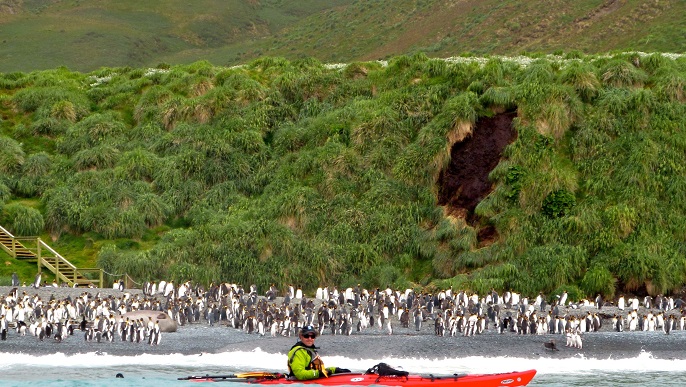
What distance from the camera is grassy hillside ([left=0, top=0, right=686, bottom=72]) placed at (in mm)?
78688

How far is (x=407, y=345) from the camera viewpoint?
105ft

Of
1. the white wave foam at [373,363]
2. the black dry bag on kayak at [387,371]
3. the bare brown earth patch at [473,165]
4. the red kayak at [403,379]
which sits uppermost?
the bare brown earth patch at [473,165]

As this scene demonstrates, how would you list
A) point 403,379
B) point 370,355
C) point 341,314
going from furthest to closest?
point 341,314
point 370,355
point 403,379

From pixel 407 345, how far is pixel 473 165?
13912mm

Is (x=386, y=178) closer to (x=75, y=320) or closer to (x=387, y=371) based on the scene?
(x=75, y=320)

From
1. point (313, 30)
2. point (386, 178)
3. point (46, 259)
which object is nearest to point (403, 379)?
point (386, 178)

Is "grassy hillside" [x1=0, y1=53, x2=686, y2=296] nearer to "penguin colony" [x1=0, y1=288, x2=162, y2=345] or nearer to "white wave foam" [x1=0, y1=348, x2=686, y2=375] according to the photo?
"penguin colony" [x1=0, y1=288, x2=162, y2=345]

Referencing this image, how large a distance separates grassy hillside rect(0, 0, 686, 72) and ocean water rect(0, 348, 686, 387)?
40404 millimetres

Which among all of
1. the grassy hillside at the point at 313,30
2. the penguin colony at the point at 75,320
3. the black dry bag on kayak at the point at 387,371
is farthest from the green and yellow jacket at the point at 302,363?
the grassy hillside at the point at 313,30

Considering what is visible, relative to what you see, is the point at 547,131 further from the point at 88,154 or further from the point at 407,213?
the point at 88,154

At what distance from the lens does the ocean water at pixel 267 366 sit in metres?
28.6

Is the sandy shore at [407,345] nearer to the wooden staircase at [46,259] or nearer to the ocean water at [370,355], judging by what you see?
the ocean water at [370,355]

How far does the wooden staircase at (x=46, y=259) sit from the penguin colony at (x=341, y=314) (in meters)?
3.51

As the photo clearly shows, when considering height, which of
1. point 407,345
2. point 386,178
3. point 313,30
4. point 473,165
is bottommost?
point 407,345
